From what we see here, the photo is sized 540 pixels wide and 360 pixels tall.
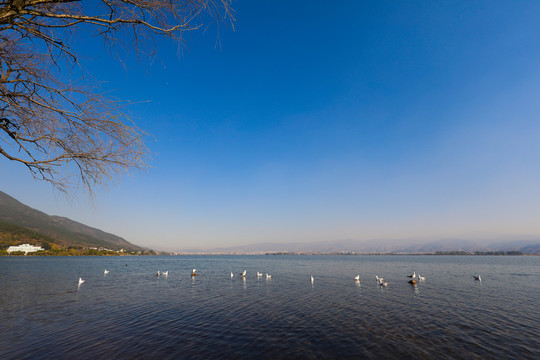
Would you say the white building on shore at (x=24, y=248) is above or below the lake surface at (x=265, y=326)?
above

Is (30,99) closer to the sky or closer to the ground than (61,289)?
closer to the sky

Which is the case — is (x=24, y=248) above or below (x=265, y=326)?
above

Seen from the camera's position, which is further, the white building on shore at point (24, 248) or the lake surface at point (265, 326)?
the white building on shore at point (24, 248)

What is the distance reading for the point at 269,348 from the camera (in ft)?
38.7

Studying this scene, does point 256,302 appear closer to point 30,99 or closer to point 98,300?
point 98,300

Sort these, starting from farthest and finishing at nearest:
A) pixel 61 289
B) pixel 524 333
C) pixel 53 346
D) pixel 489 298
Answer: pixel 61 289 → pixel 489 298 → pixel 524 333 → pixel 53 346

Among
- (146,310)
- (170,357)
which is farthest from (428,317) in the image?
(146,310)

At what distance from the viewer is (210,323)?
51.3ft

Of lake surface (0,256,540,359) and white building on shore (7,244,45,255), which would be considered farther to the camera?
white building on shore (7,244,45,255)

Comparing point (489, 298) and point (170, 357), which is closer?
point (170, 357)

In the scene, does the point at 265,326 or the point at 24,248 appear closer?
the point at 265,326

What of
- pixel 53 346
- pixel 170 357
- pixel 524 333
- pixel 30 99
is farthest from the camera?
pixel 524 333

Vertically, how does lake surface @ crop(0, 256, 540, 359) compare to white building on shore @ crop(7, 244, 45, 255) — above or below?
below

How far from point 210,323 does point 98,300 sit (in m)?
14.6
